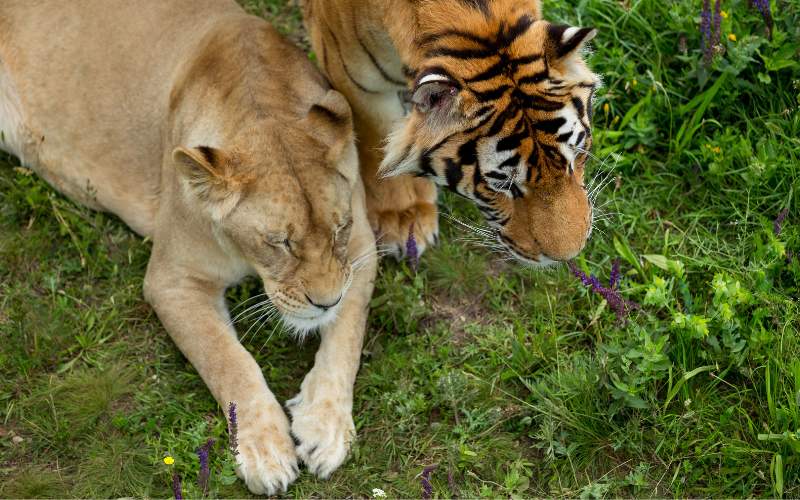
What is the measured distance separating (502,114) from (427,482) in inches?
51.1

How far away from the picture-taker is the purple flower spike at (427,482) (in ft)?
11.2

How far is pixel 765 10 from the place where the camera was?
14.7 ft

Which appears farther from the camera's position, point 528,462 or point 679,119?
point 679,119

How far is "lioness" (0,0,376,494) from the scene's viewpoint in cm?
367

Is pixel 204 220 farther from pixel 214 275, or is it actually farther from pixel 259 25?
pixel 259 25

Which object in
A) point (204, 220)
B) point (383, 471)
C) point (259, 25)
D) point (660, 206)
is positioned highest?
point (259, 25)

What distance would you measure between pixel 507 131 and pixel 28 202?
2531mm

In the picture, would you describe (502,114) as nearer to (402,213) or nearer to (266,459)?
(402,213)

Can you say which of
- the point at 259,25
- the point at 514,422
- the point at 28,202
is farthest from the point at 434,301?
the point at 28,202

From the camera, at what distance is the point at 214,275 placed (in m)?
4.20

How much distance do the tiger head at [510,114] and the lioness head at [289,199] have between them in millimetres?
311

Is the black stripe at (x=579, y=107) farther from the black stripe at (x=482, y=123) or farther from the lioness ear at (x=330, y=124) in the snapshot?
the lioness ear at (x=330, y=124)

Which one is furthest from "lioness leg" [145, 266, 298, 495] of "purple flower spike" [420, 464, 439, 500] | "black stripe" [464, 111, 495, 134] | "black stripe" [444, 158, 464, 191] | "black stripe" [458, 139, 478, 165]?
"black stripe" [464, 111, 495, 134]

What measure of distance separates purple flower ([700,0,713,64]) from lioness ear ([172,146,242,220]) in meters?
2.31
